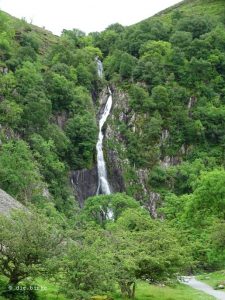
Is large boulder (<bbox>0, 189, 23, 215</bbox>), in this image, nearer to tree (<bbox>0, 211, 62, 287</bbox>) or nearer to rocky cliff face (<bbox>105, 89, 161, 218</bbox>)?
tree (<bbox>0, 211, 62, 287</bbox>)

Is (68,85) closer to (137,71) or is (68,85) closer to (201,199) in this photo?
(137,71)

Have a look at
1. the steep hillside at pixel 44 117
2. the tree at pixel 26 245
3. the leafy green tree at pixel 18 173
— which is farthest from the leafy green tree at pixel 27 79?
the tree at pixel 26 245

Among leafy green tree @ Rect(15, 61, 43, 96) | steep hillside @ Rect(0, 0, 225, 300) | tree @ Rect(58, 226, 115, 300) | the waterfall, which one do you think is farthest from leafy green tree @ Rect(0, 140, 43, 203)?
the waterfall

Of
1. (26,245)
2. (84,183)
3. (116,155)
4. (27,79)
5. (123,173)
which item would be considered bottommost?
(26,245)

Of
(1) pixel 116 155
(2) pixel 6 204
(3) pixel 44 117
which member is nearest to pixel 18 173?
(2) pixel 6 204

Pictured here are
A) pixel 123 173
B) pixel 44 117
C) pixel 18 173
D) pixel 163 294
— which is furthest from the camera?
pixel 123 173

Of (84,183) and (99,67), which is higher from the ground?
(99,67)

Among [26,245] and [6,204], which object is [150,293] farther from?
[6,204]

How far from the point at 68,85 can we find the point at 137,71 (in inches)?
874

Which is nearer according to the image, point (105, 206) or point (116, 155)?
point (105, 206)

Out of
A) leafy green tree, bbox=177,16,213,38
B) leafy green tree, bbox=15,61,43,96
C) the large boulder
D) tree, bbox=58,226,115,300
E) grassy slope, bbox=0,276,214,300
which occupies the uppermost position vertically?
leafy green tree, bbox=177,16,213,38

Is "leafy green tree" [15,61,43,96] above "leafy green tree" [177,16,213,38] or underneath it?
underneath

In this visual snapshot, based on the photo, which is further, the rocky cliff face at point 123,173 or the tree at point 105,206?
the rocky cliff face at point 123,173

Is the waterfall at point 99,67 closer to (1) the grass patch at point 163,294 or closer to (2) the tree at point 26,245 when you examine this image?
(1) the grass patch at point 163,294
